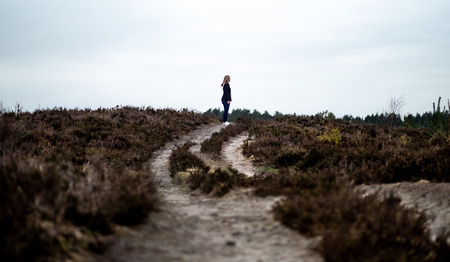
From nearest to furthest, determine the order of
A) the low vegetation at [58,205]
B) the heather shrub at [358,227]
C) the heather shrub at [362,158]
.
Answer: the low vegetation at [58,205], the heather shrub at [358,227], the heather shrub at [362,158]

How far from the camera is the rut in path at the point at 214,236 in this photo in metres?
4.38

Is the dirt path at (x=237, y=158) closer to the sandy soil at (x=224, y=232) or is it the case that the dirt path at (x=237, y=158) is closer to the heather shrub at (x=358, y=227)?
the sandy soil at (x=224, y=232)

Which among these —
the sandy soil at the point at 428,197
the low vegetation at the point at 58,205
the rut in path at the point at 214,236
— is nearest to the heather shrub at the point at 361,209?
the rut in path at the point at 214,236

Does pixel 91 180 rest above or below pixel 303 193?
above

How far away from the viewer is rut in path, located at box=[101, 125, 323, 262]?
438 cm

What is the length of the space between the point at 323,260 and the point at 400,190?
5042 millimetres

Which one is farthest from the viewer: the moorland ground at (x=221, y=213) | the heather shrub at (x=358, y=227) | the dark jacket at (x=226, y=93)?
the dark jacket at (x=226, y=93)

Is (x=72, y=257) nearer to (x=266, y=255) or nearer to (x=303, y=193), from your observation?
(x=266, y=255)

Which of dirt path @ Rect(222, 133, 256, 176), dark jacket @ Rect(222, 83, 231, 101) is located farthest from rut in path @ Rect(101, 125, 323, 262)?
dark jacket @ Rect(222, 83, 231, 101)

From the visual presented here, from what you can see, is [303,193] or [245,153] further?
[245,153]

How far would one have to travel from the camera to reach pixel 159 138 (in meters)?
17.6

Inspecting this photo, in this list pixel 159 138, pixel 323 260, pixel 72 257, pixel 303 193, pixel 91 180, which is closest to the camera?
pixel 72 257

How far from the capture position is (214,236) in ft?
17.1

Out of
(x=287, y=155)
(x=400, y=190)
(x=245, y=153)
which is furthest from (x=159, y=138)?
(x=400, y=190)
